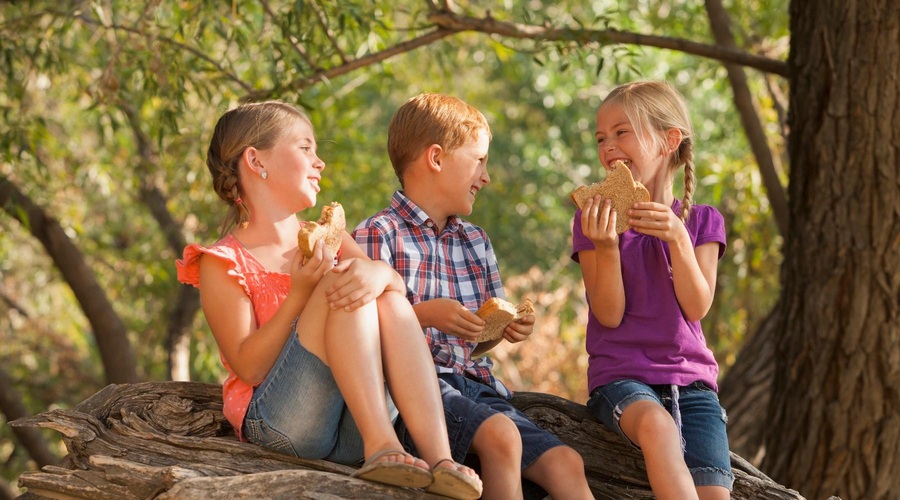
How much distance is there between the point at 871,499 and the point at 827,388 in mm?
407

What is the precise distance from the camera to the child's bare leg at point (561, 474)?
250cm

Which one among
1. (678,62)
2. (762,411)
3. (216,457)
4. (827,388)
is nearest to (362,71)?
(678,62)

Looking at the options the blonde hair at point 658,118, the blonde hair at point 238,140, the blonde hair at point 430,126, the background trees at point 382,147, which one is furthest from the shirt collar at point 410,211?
the background trees at point 382,147

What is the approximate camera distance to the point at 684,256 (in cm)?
262

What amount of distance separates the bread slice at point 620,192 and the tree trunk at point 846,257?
4.24 feet

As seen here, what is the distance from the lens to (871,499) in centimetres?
351

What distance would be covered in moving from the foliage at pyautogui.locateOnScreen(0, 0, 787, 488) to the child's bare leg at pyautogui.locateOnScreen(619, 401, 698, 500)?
1.62m

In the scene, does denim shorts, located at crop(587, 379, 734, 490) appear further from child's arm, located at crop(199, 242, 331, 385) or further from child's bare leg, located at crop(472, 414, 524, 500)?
child's arm, located at crop(199, 242, 331, 385)

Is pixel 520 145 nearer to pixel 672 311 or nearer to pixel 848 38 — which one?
pixel 848 38

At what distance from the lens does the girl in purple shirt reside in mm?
2578

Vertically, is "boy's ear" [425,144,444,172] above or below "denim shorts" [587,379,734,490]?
above

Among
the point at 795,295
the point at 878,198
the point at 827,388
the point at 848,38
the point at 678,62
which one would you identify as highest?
the point at 678,62

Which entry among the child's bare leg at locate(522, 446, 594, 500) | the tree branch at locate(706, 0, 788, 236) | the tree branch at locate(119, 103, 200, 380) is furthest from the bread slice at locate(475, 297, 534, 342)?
the tree branch at locate(119, 103, 200, 380)

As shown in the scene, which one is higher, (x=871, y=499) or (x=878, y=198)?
(x=878, y=198)
